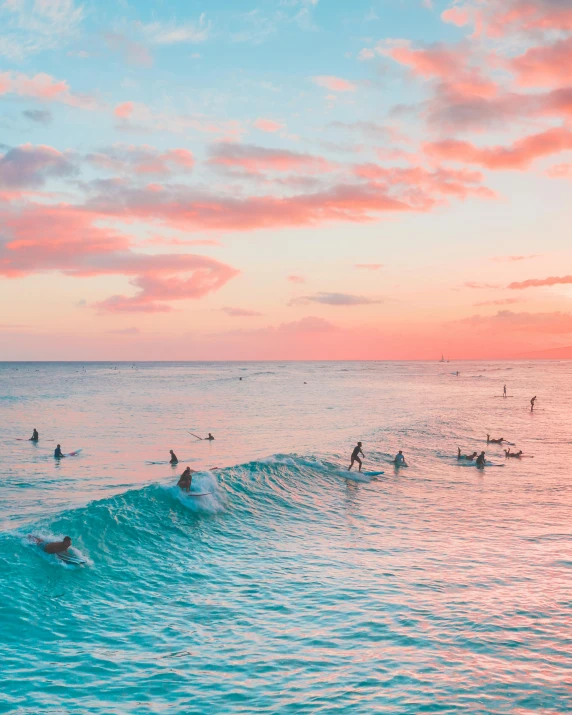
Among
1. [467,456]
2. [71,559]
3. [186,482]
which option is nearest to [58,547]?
[71,559]

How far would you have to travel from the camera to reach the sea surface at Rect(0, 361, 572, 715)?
1163 cm

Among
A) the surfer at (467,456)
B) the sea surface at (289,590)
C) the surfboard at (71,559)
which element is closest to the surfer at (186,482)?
the sea surface at (289,590)

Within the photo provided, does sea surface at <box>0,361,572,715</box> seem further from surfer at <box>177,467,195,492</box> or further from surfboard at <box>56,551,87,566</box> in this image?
surfer at <box>177,467,195,492</box>

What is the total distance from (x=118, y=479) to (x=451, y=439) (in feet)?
105

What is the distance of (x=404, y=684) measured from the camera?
460 inches

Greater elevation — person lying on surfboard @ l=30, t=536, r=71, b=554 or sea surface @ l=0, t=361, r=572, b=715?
person lying on surfboard @ l=30, t=536, r=71, b=554

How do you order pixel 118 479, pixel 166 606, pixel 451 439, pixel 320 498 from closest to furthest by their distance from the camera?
1. pixel 166 606
2. pixel 320 498
3. pixel 118 479
4. pixel 451 439

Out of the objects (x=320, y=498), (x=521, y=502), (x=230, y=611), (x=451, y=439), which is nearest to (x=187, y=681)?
(x=230, y=611)

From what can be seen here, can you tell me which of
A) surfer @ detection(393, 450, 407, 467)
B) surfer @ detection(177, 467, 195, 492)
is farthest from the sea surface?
surfer @ detection(393, 450, 407, 467)

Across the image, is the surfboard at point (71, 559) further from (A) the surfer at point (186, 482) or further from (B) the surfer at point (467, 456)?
(B) the surfer at point (467, 456)

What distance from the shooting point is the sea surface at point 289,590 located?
11633 millimetres

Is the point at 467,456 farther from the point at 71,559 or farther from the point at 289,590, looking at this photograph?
the point at 71,559

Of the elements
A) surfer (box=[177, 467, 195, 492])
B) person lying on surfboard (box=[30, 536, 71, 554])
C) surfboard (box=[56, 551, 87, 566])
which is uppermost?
surfer (box=[177, 467, 195, 492])

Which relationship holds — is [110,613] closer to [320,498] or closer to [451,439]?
[320,498]
